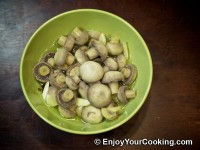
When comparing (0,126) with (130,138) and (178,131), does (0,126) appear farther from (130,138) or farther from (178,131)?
(178,131)

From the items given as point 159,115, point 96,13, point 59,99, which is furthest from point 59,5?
point 159,115

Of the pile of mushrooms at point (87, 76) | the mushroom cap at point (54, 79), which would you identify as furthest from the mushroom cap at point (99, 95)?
the mushroom cap at point (54, 79)

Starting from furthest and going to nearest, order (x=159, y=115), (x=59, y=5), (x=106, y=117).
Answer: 1. (x=59, y=5)
2. (x=159, y=115)
3. (x=106, y=117)

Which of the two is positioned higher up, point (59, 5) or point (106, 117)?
point (59, 5)

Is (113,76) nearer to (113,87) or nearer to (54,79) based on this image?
(113,87)

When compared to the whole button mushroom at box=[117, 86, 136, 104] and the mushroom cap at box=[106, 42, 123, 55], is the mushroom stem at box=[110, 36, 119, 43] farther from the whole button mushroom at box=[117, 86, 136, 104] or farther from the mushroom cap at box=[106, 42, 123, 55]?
the whole button mushroom at box=[117, 86, 136, 104]

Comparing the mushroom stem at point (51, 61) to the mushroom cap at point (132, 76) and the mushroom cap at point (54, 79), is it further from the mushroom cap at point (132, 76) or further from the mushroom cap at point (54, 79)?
the mushroom cap at point (132, 76)

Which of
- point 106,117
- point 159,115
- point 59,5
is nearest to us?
point 106,117
